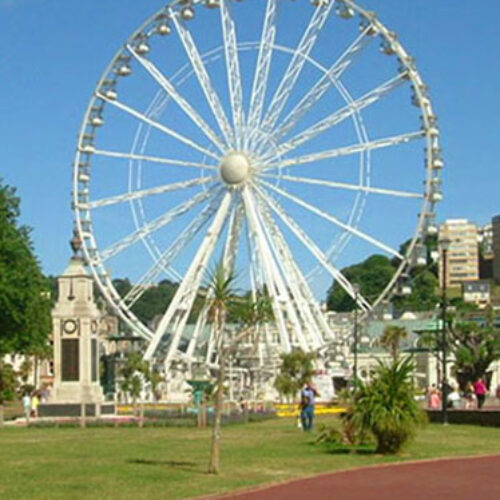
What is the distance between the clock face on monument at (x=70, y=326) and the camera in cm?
5584

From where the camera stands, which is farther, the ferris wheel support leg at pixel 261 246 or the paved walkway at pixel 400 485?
the ferris wheel support leg at pixel 261 246

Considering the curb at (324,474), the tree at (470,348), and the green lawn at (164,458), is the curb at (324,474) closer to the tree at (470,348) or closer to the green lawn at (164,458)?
the green lawn at (164,458)

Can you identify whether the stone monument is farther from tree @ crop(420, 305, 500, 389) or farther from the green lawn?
tree @ crop(420, 305, 500, 389)

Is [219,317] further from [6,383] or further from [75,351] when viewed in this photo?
[6,383]

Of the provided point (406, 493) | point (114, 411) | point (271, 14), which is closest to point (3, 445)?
point (406, 493)

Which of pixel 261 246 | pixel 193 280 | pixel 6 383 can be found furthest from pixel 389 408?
pixel 6 383

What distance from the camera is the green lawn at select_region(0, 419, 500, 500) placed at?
22.8 metres

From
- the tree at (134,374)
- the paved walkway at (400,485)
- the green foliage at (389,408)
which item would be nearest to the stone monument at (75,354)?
the tree at (134,374)

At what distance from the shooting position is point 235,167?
209 feet

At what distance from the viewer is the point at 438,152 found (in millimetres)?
63438

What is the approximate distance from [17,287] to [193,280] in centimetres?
964

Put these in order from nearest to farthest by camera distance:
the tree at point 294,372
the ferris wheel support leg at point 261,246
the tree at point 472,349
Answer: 1. the ferris wheel support leg at point 261,246
2. the tree at point 294,372
3. the tree at point 472,349

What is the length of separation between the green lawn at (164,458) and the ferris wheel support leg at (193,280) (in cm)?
→ 2434

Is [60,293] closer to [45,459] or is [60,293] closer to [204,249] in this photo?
[204,249]
